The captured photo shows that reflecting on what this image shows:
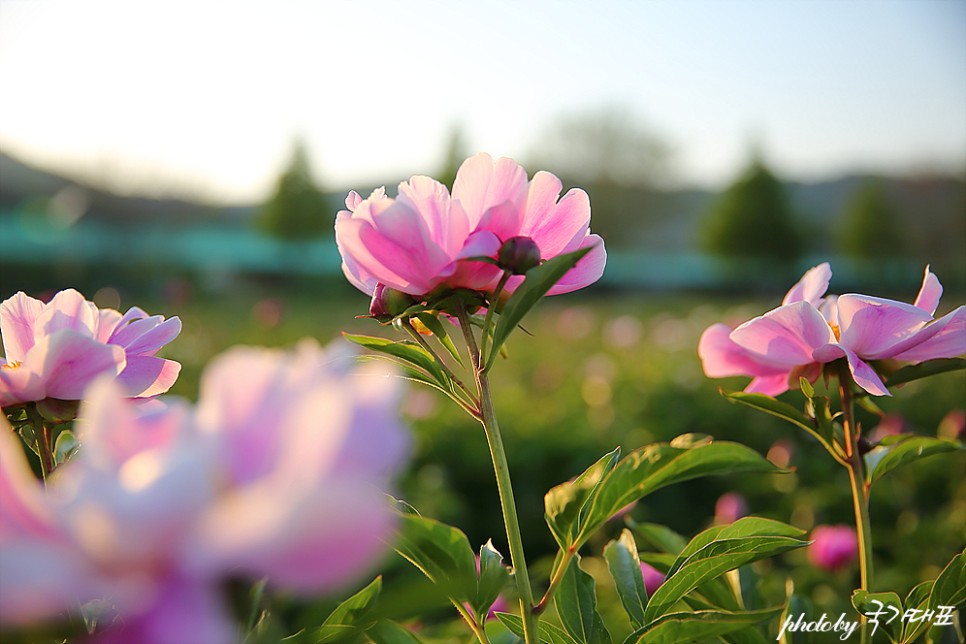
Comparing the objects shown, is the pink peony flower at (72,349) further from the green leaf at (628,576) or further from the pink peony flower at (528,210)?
the green leaf at (628,576)

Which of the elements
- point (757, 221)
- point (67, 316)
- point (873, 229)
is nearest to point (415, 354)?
point (67, 316)

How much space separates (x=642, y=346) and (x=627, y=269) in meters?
23.2

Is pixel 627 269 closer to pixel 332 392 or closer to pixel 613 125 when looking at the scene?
pixel 613 125

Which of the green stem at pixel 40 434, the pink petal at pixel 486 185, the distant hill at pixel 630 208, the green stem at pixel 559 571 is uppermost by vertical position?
the pink petal at pixel 486 185

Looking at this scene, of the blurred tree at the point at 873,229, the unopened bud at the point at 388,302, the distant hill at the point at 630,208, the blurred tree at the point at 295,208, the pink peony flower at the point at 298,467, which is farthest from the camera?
the blurred tree at the point at 295,208

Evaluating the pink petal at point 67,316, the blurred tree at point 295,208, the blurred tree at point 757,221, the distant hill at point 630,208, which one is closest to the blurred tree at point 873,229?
the distant hill at point 630,208

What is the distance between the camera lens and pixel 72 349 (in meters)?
0.52

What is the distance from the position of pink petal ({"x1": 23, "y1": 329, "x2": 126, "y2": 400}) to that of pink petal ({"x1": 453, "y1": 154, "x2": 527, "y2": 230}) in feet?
0.80

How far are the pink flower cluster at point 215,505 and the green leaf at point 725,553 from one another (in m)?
0.35

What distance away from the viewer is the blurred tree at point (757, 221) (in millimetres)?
26016

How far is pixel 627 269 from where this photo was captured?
95.1ft

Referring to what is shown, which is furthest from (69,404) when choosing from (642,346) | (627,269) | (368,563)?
(627,269)

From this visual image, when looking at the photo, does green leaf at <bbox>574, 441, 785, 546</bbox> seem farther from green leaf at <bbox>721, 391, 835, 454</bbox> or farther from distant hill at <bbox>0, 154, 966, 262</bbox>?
distant hill at <bbox>0, 154, 966, 262</bbox>

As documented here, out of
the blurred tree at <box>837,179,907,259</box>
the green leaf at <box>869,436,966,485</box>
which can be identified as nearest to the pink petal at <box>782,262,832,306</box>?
the green leaf at <box>869,436,966,485</box>
